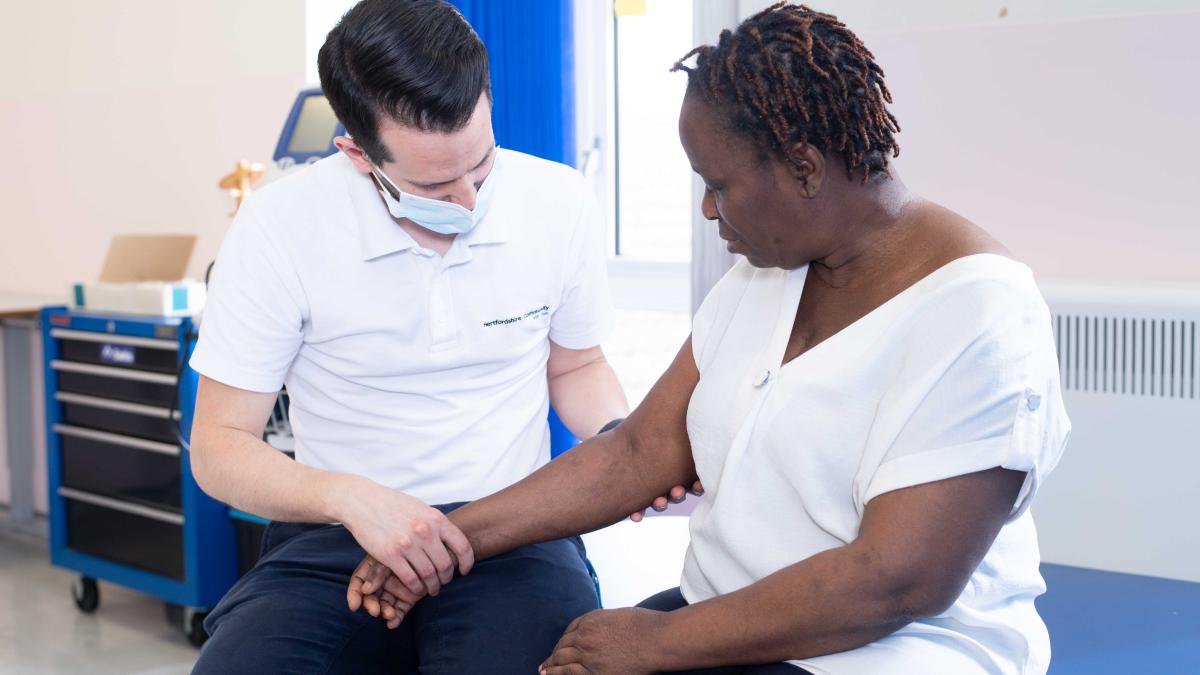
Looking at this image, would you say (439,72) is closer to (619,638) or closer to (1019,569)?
(619,638)

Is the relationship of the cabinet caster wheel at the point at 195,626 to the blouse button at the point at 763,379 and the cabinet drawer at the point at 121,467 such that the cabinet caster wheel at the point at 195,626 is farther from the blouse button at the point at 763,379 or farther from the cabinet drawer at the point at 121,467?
the blouse button at the point at 763,379

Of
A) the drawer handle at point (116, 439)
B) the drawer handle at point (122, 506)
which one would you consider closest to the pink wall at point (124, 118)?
the drawer handle at point (116, 439)

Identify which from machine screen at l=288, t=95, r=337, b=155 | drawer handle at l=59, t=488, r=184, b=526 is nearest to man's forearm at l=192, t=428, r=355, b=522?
machine screen at l=288, t=95, r=337, b=155

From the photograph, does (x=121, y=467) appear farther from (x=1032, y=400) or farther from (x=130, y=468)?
(x=1032, y=400)

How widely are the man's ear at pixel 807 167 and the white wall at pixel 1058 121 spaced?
1.37 m

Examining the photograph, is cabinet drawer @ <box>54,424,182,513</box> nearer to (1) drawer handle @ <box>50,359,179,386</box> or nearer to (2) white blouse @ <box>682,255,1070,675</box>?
(1) drawer handle @ <box>50,359,179,386</box>

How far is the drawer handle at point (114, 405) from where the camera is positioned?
2.95 m

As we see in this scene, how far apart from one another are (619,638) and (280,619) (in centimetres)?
40

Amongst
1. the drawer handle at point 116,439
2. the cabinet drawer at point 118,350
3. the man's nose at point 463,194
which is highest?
the man's nose at point 463,194

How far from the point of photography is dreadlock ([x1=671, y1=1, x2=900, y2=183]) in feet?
3.56

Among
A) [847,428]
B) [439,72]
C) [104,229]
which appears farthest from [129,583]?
[847,428]

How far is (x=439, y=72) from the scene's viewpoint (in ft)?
4.48

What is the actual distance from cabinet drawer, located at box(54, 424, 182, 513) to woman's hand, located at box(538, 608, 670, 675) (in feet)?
6.65

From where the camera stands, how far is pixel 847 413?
1.10m
